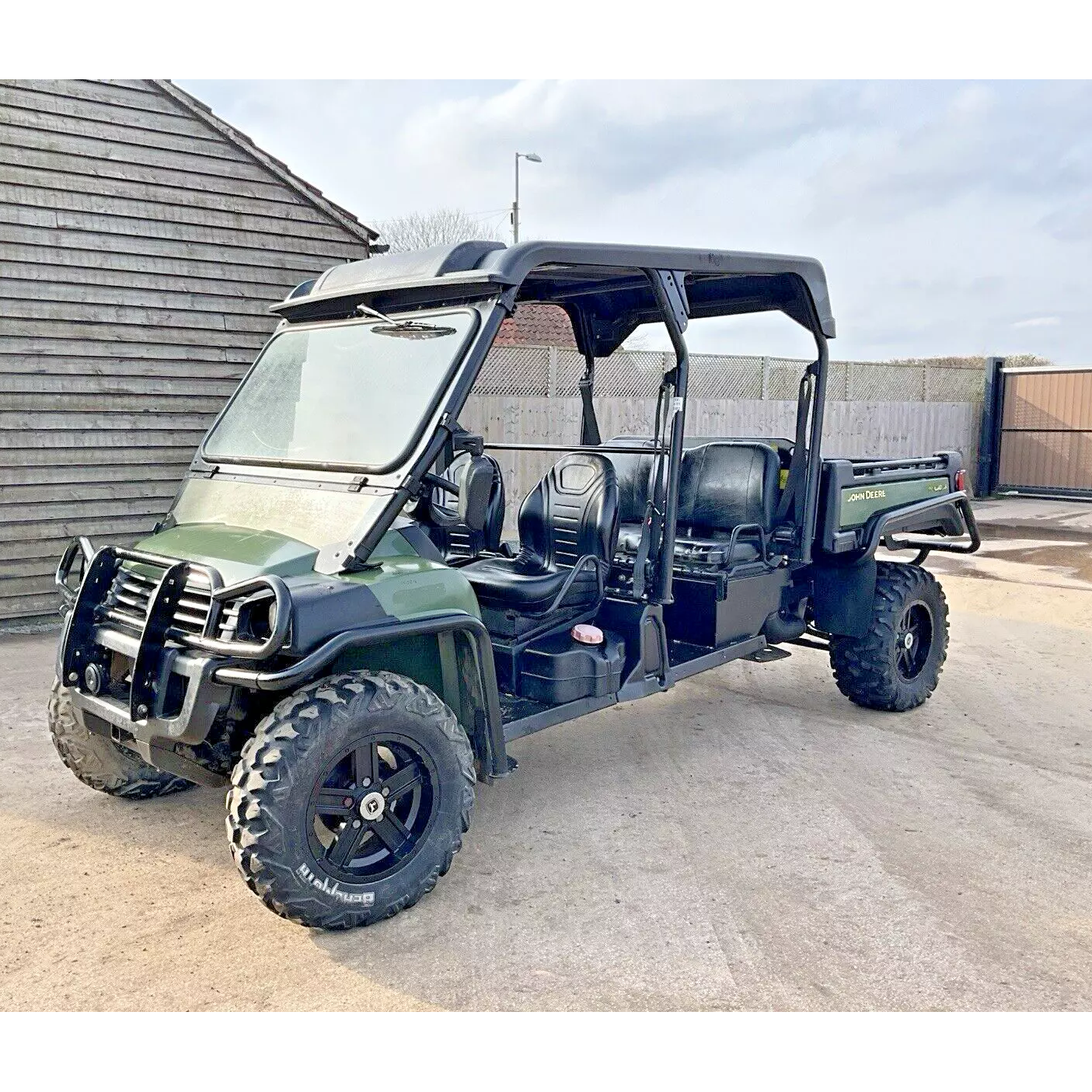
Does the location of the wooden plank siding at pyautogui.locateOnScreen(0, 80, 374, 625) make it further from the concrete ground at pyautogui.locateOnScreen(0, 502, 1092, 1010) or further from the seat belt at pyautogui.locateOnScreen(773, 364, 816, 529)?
the seat belt at pyautogui.locateOnScreen(773, 364, 816, 529)

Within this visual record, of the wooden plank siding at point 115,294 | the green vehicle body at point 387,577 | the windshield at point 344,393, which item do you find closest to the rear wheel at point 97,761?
the green vehicle body at point 387,577

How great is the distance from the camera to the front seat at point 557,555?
436 cm

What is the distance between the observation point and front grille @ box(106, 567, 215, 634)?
11.0 feet

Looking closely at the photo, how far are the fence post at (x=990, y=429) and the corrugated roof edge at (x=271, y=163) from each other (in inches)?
538

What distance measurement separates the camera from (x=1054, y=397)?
61.1ft

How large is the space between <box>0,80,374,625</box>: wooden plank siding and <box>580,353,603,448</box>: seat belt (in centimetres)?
429

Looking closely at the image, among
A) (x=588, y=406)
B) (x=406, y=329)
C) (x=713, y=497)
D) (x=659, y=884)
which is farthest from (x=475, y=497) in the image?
(x=588, y=406)

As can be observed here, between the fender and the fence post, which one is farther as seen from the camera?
the fence post

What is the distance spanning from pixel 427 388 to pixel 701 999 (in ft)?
7.39

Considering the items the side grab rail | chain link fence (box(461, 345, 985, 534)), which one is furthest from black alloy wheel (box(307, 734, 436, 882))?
chain link fence (box(461, 345, 985, 534))

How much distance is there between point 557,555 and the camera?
4.79m

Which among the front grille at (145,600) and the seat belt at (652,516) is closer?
the front grille at (145,600)

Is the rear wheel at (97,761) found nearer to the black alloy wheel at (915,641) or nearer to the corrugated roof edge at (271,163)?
the black alloy wheel at (915,641)
